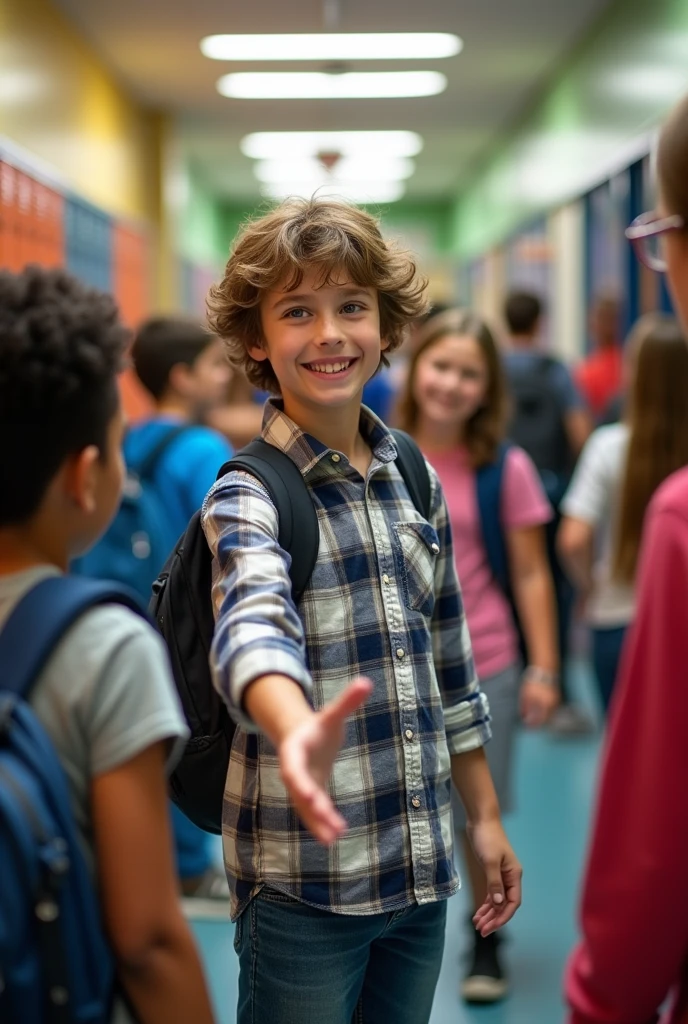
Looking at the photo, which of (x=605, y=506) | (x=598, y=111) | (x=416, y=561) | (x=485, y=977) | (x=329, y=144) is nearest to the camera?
(x=416, y=561)

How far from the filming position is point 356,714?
154 centimetres

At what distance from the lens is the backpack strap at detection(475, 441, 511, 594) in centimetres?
309

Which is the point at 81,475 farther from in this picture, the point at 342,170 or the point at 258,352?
the point at 342,170

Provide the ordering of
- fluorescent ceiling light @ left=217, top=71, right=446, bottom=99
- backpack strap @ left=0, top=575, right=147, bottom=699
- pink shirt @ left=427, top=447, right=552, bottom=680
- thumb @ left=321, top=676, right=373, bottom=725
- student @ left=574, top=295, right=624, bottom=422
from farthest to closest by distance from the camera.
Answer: fluorescent ceiling light @ left=217, top=71, right=446, bottom=99 → student @ left=574, top=295, right=624, bottom=422 → pink shirt @ left=427, top=447, right=552, bottom=680 → backpack strap @ left=0, top=575, right=147, bottom=699 → thumb @ left=321, top=676, right=373, bottom=725

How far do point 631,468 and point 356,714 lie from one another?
2.24 m

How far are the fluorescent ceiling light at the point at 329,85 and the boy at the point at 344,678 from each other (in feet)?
24.5

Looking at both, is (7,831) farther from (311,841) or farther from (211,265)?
(211,265)

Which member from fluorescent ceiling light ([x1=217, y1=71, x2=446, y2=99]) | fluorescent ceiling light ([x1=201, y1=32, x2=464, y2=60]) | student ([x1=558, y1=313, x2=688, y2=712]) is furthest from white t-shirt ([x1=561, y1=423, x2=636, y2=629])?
fluorescent ceiling light ([x1=217, y1=71, x2=446, y2=99])

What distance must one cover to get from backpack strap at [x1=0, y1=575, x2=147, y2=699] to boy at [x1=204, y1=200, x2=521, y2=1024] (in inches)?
7.2

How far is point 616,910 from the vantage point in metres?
1.19

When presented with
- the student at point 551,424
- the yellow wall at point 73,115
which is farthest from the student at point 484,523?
the yellow wall at point 73,115

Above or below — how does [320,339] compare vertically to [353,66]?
below

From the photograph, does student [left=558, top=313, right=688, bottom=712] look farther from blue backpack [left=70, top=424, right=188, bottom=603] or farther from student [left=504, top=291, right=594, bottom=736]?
student [left=504, top=291, right=594, bottom=736]

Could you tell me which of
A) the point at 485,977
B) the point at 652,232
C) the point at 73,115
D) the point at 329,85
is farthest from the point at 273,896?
the point at 329,85
